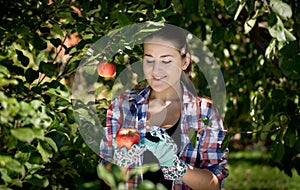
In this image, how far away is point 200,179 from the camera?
1.96 meters

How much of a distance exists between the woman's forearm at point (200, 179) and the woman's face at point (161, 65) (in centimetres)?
29

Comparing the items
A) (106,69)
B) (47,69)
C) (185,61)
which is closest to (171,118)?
(185,61)

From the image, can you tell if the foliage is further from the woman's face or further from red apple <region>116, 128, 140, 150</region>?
red apple <region>116, 128, 140, 150</region>

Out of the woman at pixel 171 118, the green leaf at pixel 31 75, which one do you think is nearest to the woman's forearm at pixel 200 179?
the woman at pixel 171 118

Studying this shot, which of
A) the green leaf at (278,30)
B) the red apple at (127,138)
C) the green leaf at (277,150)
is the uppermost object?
the green leaf at (278,30)

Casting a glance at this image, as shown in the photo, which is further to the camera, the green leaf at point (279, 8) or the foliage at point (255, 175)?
the foliage at point (255, 175)

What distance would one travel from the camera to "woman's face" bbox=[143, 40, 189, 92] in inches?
77.4

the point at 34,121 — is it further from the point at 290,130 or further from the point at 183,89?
the point at 290,130

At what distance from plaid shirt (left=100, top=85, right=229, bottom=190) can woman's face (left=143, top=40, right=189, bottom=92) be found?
0.33 feet

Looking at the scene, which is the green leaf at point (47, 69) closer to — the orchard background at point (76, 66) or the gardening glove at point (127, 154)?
the orchard background at point (76, 66)

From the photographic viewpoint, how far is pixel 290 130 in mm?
2475

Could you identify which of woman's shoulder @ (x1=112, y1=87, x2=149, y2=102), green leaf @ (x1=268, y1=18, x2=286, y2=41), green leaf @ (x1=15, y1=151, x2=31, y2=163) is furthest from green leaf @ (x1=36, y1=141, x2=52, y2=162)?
green leaf @ (x1=268, y1=18, x2=286, y2=41)

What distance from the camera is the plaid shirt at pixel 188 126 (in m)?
2.03

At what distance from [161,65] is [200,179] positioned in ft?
1.28
